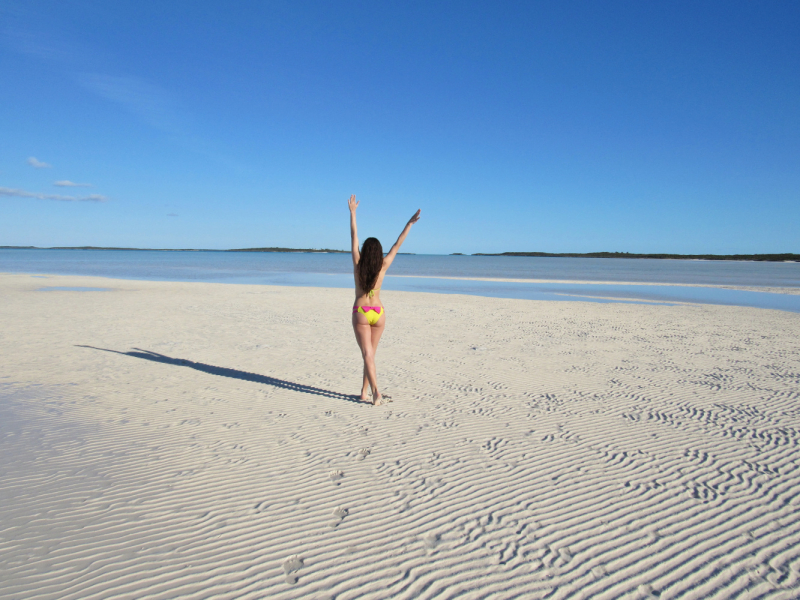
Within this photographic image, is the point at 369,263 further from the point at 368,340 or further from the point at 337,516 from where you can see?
the point at 337,516

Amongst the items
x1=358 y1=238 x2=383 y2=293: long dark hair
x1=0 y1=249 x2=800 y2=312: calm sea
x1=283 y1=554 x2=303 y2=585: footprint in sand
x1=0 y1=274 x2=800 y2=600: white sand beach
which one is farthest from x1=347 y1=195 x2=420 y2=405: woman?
x1=0 y1=249 x2=800 y2=312: calm sea

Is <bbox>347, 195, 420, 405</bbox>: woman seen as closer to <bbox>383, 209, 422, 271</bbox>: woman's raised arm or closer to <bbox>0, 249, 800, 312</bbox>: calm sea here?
<bbox>383, 209, 422, 271</bbox>: woman's raised arm

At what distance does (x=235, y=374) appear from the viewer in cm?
766

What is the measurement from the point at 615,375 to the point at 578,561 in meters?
5.56

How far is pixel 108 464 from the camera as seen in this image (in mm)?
4281

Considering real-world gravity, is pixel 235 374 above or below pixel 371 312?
below

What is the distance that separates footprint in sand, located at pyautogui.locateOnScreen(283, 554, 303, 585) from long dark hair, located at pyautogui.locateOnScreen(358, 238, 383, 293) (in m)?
3.27

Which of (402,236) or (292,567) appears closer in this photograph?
(292,567)

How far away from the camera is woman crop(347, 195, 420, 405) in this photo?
18.3ft

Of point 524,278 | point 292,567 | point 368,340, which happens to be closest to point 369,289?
point 368,340

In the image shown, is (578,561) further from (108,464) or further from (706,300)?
(706,300)

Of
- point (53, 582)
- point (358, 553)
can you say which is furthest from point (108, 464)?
point (358, 553)

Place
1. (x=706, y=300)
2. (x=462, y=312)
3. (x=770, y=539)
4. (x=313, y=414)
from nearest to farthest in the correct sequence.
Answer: (x=770, y=539) → (x=313, y=414) → (x=462, y=312) → (x=706, y=300)

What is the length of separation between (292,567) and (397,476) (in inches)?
54.4
